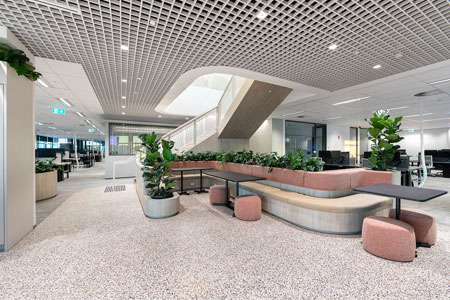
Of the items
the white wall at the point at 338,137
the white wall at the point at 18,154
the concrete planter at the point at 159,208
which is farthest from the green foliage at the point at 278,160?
the white wall at the point at 338,137

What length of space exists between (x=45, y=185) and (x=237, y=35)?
655 cm

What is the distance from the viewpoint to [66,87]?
18.8 ft

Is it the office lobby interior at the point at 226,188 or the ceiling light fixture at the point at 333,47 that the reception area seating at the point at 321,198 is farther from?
the ceiling light fixture at the point at 333,47

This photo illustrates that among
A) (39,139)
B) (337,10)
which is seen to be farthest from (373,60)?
(39,139)

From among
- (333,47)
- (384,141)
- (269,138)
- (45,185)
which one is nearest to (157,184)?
(45,185)

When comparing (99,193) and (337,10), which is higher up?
(337,10)

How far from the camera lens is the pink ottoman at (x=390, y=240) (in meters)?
2.51

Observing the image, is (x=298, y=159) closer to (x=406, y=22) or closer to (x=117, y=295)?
(x=406, y=22)

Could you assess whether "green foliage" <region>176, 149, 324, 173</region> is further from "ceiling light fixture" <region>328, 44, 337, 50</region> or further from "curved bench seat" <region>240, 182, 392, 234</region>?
"ceiling light fixture" <region>328, 44, 337, 50</region>

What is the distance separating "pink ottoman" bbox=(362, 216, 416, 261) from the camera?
2.51 m

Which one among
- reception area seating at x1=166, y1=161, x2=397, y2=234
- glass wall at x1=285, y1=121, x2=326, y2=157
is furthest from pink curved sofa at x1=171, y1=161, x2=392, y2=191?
glass wall at x1=285, y1=121, x2=326, y2=157

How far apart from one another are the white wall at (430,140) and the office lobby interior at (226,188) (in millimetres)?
14140

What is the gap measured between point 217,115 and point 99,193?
524 cm

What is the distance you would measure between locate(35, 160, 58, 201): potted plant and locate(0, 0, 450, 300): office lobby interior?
0.07m
